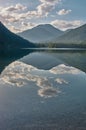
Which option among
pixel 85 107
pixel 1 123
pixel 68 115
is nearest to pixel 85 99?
pixel 85 107

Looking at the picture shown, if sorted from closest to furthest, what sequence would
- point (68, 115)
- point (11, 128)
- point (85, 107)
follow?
1. point (11, 128)
2. point (68, 115)
3. point (85, 107)

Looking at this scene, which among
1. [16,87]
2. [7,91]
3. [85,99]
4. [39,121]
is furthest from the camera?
[16,87]

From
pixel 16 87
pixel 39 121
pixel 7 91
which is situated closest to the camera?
pixel 39 121

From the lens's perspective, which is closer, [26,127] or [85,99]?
[26,127]

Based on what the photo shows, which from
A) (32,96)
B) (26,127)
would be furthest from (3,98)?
(26,127)

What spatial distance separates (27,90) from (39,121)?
48.0 feet

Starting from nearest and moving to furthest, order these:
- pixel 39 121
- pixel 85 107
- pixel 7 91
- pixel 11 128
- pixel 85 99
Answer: pixel 11 128 < pixel 39 121 < pixel 85 107 < pixel 85 99 < pixel 7 91

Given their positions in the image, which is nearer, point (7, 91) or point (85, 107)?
point (85, 107)

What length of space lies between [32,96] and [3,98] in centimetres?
323

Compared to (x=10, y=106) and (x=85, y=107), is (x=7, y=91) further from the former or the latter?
(x=85, y=107)

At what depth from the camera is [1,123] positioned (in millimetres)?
23031

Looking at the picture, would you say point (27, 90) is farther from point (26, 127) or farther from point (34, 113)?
point (26, 127)

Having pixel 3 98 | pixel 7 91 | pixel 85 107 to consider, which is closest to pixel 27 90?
pixel 7 91

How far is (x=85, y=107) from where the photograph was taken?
92.5 ft
